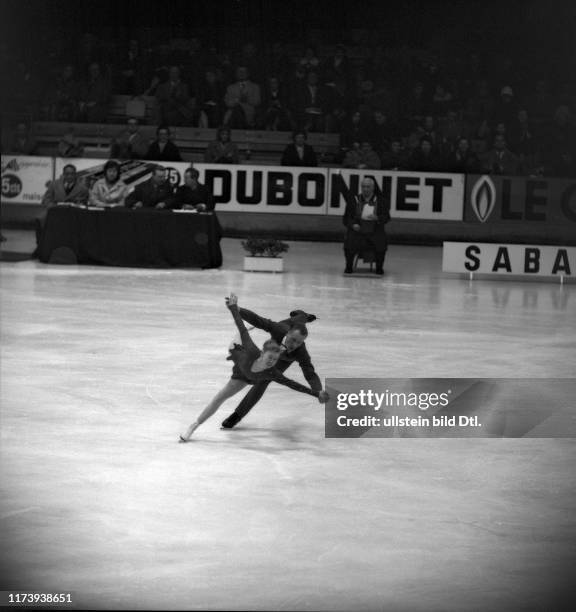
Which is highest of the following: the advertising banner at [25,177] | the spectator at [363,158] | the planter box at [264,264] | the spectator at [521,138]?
the spectator at [521,138]

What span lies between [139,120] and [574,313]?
1436 centimetres

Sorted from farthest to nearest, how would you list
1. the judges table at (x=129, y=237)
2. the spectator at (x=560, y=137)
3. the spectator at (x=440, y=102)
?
the spectator at (x=440, y=102) < the spectator at (x=560, y=137) < the judges table at (x=129, y=237)

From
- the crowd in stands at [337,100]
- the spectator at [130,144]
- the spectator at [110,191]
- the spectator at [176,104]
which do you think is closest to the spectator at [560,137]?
the crowd in stands at [337,100]

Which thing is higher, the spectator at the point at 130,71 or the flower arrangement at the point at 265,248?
the spectator at the point at 130,71

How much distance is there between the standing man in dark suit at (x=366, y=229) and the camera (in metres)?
19.5

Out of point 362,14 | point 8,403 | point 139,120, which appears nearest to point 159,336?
point 8,403

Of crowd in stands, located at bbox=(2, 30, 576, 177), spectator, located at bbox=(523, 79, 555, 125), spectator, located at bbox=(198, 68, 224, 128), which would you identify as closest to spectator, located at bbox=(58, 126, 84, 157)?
crowd in stands, located at bbox=(2, 30, 576, 177)

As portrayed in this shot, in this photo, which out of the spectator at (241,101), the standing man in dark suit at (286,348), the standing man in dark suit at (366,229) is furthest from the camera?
the spectator at (241,101)

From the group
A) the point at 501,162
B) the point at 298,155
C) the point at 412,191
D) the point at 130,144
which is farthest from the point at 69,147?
the point at 501,162

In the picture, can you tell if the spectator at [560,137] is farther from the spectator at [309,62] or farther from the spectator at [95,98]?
the spectator at [95,98]

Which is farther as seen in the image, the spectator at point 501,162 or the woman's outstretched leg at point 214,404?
the spectator at point 501,162

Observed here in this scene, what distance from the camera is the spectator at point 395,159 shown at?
25.2 metres

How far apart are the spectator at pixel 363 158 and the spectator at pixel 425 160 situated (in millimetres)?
715

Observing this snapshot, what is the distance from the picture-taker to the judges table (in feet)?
63.6
